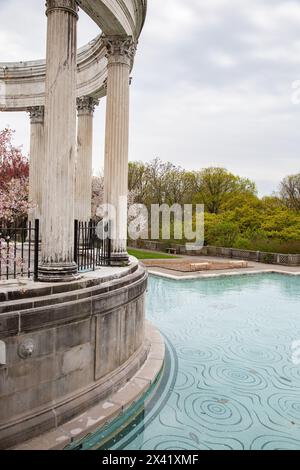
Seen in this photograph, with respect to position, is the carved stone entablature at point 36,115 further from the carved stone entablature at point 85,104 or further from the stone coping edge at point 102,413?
the stone coping edge at point 102,413

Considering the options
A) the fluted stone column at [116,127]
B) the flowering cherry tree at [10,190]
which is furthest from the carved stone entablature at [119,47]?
the flowering cherry tree at [10,190]

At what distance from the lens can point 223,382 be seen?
7.66 metres

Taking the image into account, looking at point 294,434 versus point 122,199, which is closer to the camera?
point 294,434

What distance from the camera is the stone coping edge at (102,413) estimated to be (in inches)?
197

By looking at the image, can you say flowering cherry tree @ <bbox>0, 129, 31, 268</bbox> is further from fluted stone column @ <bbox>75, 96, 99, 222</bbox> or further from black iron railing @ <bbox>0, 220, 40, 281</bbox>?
fluted stone column @ <bbox>75, 96, 99, 222</bbox>

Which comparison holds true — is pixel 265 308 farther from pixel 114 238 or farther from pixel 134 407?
pixel 134 407

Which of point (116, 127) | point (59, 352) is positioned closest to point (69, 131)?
point (116, 127)

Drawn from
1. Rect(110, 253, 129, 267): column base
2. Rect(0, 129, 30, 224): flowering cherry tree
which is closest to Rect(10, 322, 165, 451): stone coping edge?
Rect(110, 253, 129, 267): column base

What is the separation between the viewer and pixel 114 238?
31.4 feet

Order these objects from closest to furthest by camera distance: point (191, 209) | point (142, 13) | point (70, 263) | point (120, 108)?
point (70, 263) → point (120, 108) → point (142, 13) → point (191, 209)

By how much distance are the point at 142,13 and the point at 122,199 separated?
542 centimetres

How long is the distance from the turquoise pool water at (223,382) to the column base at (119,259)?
2632mm

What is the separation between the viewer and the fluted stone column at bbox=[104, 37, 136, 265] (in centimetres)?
954

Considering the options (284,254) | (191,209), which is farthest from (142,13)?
(191,209)
